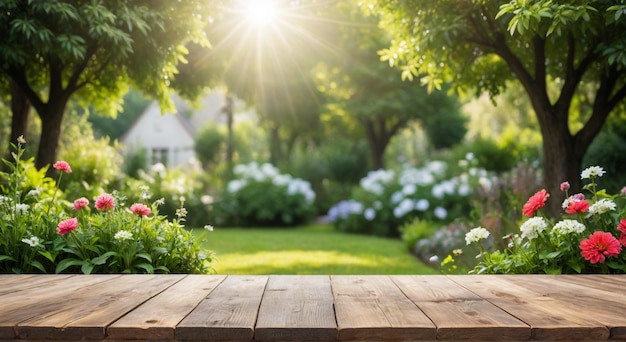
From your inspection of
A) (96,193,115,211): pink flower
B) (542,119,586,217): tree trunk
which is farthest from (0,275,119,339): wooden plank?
(542,119,586,217): tree trunk

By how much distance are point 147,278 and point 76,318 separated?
47.2 inches

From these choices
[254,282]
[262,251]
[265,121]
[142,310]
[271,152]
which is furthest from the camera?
[271,152]

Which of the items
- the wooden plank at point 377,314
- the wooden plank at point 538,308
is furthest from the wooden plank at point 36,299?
the wooden plank at point 538,308

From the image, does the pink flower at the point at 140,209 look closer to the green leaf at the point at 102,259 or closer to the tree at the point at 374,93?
the green leaf at the point at 102,259

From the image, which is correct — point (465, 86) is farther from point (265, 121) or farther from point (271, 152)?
point (271, 152)

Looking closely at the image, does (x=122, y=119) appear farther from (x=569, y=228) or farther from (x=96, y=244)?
(x=569, y=228)

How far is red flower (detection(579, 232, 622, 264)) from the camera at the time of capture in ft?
13.7

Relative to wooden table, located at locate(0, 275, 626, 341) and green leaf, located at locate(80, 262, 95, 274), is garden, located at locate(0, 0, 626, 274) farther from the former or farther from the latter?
wooden table, located at locate(0, 275, 626, 341)

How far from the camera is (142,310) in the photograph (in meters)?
2.75

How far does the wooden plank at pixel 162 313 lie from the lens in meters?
2.40

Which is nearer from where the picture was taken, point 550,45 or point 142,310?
point 142,310

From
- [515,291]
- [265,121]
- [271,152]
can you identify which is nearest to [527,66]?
[515,291]

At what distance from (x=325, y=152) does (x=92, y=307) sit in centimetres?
1980

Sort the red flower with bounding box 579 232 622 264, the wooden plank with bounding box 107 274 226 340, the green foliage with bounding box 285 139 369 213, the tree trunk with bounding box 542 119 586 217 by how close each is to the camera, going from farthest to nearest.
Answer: the green foliage with bounding box 285 139 369 213, the tree trunk with bounding box 542 119 586 217, the red flower with bounding box 579 232 622 264, the wooden plank with bounding box 107 274 226 340
